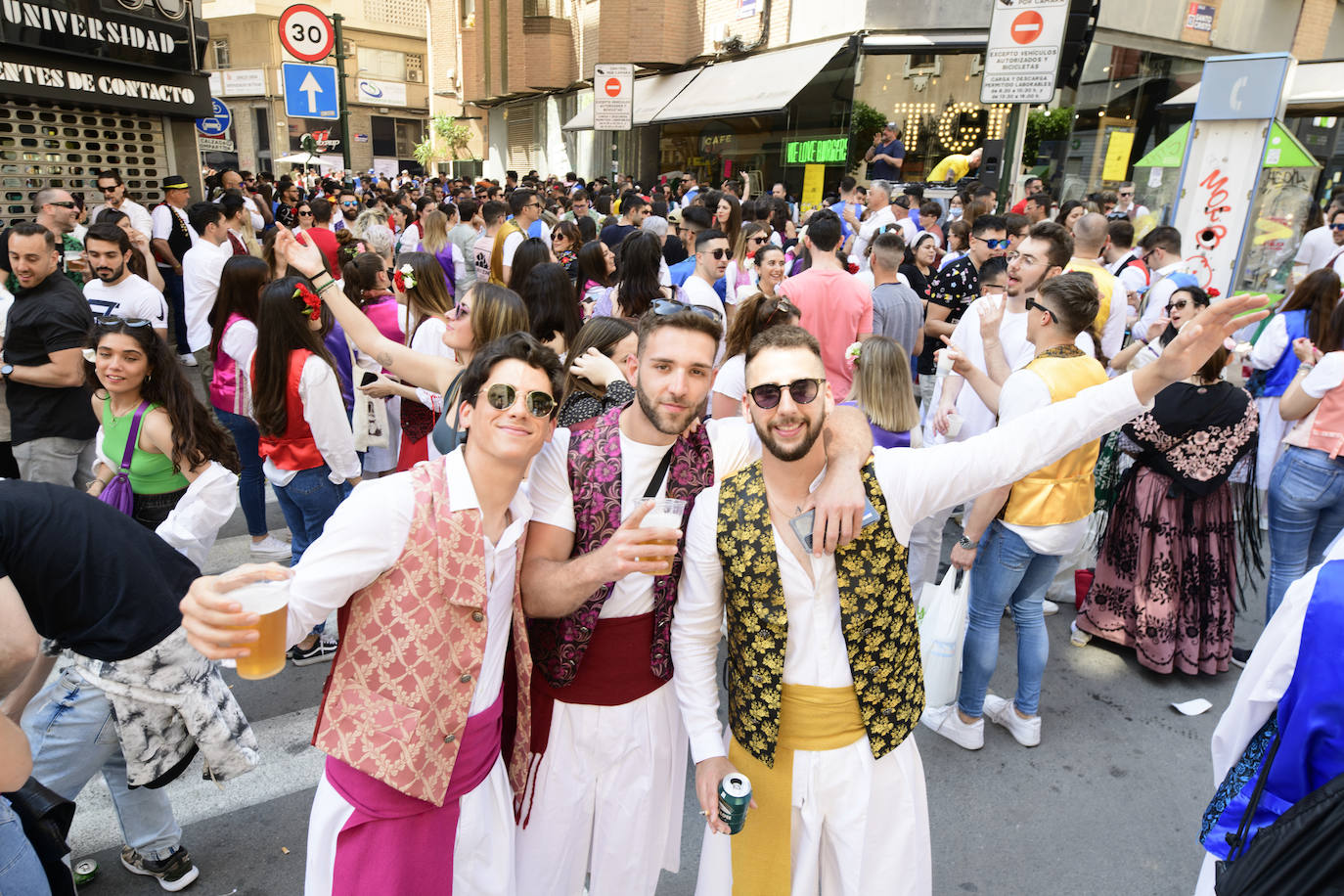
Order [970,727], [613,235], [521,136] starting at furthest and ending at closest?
[521,136], [613,235], [970,727]

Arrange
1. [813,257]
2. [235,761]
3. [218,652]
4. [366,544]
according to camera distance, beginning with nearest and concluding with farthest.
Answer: [218,652] → [366,544] → [235,761] → [813,257]

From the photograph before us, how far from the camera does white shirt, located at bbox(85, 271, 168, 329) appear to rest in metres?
5.73

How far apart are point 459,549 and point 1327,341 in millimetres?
4681

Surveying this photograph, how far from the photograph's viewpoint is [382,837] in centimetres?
197

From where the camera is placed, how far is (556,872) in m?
2.35

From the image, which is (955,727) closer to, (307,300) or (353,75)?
(307,300)

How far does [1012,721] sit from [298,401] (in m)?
4.01

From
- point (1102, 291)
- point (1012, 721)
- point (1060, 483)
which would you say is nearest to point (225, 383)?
point (1060, 483)

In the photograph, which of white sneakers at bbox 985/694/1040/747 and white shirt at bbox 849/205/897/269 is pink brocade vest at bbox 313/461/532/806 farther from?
white shirt at bbox 849/205/897/269

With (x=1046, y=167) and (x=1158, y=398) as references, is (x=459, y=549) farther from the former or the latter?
(x=1046, y=167)

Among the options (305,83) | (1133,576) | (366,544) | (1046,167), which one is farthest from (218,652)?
(1046,167)

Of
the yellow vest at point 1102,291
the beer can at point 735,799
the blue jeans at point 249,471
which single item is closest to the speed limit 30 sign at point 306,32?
the blue jeans at point 249,471

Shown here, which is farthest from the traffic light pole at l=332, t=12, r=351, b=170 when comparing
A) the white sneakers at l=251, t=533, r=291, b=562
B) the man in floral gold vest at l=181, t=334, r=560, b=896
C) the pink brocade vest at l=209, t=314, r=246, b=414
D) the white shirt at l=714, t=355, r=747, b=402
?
the man in floral gold vest at l=181, t=334, r=560, b=896

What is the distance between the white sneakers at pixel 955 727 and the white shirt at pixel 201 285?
6400 millimetres
